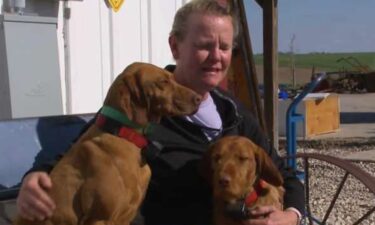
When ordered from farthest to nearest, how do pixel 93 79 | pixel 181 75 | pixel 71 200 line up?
pixel 93 79
pixel 181 75
pixel 71 200

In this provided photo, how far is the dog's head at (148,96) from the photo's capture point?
2.23m

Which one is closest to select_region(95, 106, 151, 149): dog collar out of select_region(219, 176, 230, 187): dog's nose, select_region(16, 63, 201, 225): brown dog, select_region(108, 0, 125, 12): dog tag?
select_region(16, 63, 201, 225): brown dog

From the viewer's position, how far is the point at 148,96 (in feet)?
7.37

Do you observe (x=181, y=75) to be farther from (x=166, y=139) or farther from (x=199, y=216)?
(x=199, y=216)

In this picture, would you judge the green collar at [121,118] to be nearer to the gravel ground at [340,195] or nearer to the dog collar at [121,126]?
the dog collar at [121,126]

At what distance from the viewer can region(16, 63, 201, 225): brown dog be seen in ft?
6.99

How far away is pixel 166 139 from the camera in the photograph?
268 centimetres

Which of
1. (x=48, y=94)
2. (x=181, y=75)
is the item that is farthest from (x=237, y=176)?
(x=48, y=94)

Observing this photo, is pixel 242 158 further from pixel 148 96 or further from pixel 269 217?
pixel 148 96

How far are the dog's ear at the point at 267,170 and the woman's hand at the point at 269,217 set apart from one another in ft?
0.34

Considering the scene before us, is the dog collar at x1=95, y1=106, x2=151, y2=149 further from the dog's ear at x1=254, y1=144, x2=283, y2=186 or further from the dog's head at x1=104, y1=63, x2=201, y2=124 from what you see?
the dog's ear at x1=254, y1=144, x2=283, y2=186

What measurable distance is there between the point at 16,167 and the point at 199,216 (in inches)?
33.2

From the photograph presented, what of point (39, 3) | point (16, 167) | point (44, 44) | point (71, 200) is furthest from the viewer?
point (39, 3)

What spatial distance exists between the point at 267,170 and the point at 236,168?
0.15 meters
